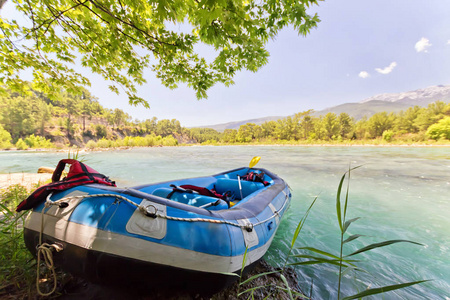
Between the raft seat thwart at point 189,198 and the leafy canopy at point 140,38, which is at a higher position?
the leafy canopy at point 140,38

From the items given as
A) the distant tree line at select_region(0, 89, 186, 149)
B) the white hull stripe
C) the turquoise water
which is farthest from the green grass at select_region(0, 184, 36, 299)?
the distant tree line at select_region(0, 89, 186, 149)

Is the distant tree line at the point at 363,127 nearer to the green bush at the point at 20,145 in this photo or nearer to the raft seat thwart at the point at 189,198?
the raft seat thwart at the point at 189,198

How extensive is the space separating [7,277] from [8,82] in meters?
3.54

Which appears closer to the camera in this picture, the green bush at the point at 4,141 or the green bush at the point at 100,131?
the green bush at the point at 4,141

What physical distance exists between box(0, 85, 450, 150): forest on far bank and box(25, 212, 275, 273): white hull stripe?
31.7 meters

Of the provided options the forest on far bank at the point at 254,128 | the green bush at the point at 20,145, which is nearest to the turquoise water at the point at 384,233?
the forest on far bank at the point at 254,128

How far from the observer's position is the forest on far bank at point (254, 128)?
29.3 meters

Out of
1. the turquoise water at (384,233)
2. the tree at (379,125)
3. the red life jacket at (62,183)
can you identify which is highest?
the tree at (379,125)

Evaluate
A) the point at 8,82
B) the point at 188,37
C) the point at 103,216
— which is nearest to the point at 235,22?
the point at 188,37

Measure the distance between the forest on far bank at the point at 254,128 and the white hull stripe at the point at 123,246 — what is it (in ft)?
104

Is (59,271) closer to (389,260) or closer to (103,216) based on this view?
(103,216)

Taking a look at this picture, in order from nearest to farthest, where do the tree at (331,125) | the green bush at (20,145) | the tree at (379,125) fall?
the green bush at (20,145), the tree at (379,125), the tree at (331,125)

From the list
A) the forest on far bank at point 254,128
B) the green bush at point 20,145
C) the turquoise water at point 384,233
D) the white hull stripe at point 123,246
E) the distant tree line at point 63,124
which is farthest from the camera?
the distant tree line at point 63,124

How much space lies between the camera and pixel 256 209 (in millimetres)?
1869
